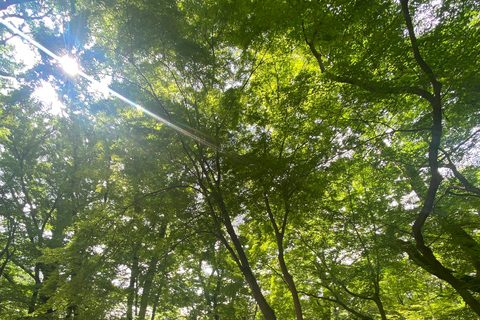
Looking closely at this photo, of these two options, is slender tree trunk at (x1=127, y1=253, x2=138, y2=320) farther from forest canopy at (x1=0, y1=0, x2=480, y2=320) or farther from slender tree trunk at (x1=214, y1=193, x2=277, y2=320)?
slender tree trunk at (x1=214, y1=193, x2=277, y2=320)

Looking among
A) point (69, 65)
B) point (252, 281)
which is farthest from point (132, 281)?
point (69, 65)

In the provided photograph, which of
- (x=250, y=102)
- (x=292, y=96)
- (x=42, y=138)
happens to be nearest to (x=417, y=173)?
(x=292, y=96)

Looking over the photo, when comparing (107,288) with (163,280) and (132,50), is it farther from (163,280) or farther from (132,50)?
(132,50)

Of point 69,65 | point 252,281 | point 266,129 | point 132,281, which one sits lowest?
point 252,281

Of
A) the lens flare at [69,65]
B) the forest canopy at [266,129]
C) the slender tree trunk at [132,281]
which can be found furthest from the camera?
the slender tree trunk at [132,281]

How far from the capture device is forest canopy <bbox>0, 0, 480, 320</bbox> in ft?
12.3

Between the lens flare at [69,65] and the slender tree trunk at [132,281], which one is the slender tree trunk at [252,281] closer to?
the slender tree trunk at [132,281]

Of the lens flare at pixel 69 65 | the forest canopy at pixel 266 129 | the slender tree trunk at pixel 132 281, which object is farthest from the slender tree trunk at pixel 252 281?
the lens flare at pixel 69 65

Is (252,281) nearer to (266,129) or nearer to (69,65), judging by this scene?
(266,129)

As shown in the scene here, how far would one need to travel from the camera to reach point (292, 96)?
4.38 metres

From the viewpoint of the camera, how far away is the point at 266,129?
611 cm

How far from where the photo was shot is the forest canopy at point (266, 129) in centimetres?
374

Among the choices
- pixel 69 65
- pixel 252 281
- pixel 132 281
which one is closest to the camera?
pixel 69 65

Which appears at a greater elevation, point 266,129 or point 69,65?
point 69,65
